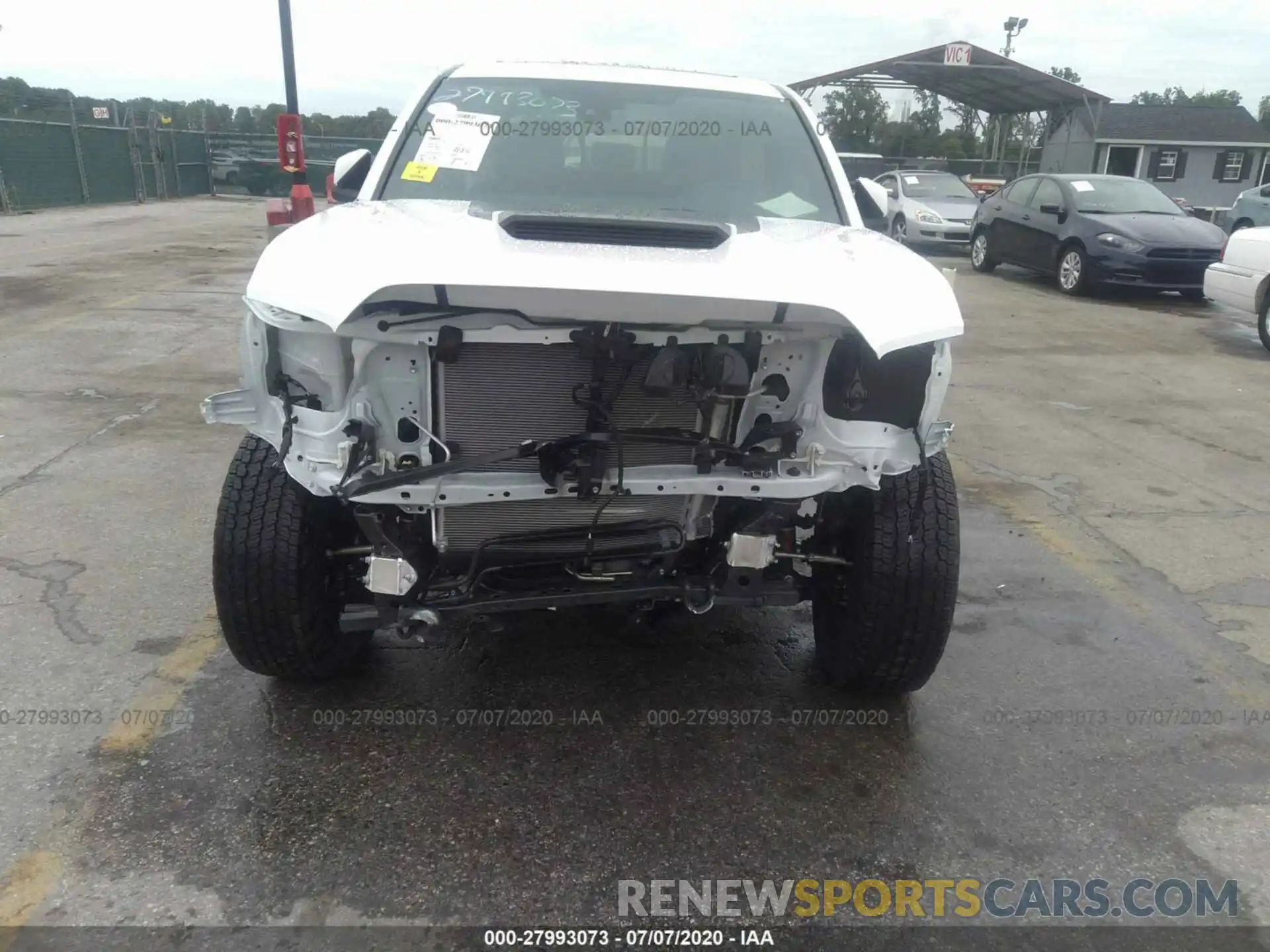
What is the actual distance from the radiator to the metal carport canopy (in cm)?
2269

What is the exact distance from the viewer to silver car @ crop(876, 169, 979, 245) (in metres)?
16.4

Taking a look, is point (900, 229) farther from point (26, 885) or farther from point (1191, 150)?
point (1191, 150)

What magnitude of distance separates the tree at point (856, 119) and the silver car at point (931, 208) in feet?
49.6

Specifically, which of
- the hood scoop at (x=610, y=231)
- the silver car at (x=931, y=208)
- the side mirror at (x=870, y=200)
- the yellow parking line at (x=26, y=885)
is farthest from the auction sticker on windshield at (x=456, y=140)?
the silver car at (x=931, y=208)

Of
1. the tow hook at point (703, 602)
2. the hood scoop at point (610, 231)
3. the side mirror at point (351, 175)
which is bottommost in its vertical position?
the tow hook at point (703, 602)

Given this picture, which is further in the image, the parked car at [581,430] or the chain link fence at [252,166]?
the chain link fence at [252,166]

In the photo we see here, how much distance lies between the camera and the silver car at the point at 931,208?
53.8ft

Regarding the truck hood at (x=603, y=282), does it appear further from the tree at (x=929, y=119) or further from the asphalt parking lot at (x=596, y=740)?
the tree at (x=929, y=119)

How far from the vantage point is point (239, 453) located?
2795 millimetres

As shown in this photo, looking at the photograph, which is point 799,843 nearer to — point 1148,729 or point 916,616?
point 916,616

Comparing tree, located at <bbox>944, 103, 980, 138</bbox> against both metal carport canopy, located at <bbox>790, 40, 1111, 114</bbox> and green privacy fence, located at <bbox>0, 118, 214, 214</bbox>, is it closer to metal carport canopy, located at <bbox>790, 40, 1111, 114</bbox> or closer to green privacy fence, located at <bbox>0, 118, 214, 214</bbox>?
metal carport canopy, located at <bbox>790, 40, 1111, 114</bbox>

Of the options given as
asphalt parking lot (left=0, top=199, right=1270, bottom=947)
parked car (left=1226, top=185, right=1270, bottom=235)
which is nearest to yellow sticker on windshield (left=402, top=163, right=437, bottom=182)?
asphalt parking lot (left=0, top=199, right=1270, bottom=947)

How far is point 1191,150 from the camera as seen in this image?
119 ft

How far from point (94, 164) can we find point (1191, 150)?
3623 cm
